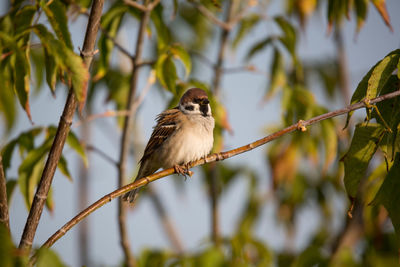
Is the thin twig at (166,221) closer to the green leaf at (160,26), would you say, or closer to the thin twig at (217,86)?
the thin twig at (217,86)

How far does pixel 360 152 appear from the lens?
195 cm

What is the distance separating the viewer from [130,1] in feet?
9.68

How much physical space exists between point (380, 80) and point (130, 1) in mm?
1693

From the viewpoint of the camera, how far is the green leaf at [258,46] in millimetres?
3894

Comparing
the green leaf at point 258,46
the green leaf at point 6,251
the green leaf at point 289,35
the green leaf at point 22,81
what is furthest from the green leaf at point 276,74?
the green leaf at point 6,251

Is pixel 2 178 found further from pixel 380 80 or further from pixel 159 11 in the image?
pixel 159 11

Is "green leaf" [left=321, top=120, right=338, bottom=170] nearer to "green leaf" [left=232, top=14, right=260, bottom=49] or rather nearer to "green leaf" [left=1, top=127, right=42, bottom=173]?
"green leaf" [left=232, top=14, right=260, bottom=49]

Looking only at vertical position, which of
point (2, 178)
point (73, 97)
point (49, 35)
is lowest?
point (2, 178)

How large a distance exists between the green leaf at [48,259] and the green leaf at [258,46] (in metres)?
2.90

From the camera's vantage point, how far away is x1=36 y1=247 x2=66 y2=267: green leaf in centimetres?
134

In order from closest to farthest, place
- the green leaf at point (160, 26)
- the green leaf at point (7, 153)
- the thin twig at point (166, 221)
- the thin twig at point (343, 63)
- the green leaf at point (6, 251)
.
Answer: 1. the green leaf at point (6, 251)
2. the green leaf at point (7, 153)
3. the green leaf at point (160, 26)
4. the thin twig at point (343, 63)
5. the thin twig at point (166, 221)

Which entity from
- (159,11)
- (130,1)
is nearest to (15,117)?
(130,1)

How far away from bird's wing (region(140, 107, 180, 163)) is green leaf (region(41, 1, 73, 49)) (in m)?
1.84

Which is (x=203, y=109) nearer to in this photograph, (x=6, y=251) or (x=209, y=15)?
(x=209, y=15)
